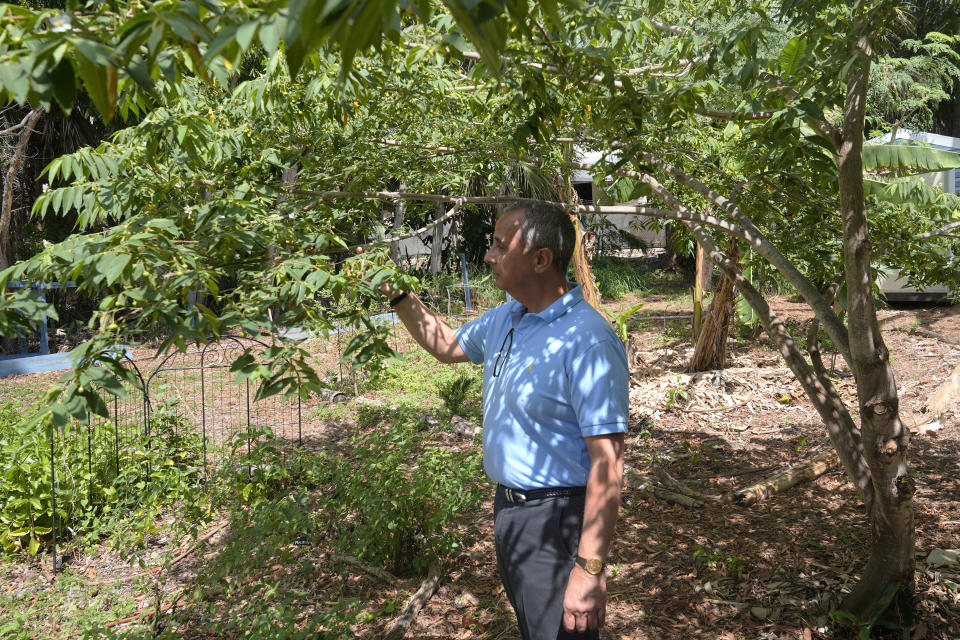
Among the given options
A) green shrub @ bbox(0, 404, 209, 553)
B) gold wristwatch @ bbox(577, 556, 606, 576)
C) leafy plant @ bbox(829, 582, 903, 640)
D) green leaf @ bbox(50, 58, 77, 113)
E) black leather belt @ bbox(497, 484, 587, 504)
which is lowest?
leafy plant @ bbox(829, 582, 903, 640)

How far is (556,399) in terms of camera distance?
2.15m

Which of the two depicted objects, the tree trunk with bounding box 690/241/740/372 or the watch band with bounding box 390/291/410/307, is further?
the tree trunk with bounding box 690/241/740/372

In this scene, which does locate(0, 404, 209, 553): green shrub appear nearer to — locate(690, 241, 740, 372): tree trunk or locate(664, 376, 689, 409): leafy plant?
locate(664, 376, 689, 409): leafy plant

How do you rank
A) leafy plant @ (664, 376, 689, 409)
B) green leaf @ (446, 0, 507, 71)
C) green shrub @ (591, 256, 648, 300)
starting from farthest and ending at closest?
green shrub @ (591, 256, 648, 300)
leafy plant @ (664, 376, 689, 409)
green leaf @ (446, 0, 507, 71)

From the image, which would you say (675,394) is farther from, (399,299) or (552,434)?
(552,434)

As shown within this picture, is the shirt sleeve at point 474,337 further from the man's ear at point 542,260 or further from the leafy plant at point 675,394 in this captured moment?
the leafy plant at point 675,394

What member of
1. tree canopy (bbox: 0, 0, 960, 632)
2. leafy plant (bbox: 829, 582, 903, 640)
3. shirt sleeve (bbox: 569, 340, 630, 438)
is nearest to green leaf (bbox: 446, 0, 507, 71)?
tree canopy (bbox: 0, 0, 960, 632)

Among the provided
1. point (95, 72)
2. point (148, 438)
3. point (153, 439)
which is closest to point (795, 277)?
point (95, 72)

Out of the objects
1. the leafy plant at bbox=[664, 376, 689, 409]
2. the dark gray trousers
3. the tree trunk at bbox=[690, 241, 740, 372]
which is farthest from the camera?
the tree trunk at bbox=[690, 241, 740, 372]

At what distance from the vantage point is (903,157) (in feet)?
25.1

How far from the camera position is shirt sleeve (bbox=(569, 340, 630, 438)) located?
6.72 ft

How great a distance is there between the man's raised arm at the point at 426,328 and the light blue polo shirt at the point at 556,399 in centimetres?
40

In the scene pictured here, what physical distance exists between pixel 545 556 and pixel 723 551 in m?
2.45

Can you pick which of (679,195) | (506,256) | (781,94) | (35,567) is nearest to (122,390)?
(506,256)
